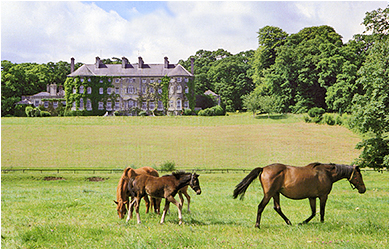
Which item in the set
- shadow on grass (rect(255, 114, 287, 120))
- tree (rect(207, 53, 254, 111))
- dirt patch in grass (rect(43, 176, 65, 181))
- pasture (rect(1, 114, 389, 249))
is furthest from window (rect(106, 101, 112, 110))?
dirt patch in grass (rect(43, 176, 65, 181))

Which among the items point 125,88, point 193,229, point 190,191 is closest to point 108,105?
point 125,88

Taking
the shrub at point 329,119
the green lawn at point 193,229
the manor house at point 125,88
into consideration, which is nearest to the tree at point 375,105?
the green lawn at point 193,229

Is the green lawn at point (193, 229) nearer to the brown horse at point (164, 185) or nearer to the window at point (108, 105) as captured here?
the brown horse at point (164, 185)

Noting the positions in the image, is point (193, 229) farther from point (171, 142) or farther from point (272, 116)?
point (272, 116)

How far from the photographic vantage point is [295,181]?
7.01 metres

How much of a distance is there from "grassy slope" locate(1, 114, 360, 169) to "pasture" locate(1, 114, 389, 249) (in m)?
0.12

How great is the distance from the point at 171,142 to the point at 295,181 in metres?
31.7

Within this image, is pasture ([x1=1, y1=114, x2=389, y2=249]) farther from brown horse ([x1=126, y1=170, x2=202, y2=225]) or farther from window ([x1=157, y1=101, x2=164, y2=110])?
window ([x1=157, y1=101, x2=164, y2=110])

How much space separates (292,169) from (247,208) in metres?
3.68

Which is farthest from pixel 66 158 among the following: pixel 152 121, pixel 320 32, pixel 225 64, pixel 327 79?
pixel 320 32

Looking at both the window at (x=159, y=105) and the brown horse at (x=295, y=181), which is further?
the window at (x=159, y=105)

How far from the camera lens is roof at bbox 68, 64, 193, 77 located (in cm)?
5169

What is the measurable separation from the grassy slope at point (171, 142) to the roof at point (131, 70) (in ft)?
27.9

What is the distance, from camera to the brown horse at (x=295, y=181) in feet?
22.9
